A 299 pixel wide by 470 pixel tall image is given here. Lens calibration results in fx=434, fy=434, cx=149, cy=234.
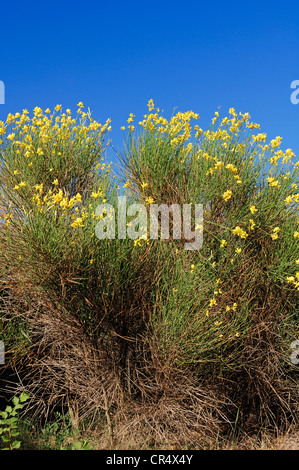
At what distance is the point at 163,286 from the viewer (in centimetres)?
487

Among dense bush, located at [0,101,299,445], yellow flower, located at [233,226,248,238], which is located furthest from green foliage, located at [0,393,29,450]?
yellow flower, located at [233,226,248,238]

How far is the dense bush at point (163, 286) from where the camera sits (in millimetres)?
4512

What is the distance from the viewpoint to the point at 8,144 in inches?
242

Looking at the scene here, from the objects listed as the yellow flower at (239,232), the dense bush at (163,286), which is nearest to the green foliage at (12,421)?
the dense bush at (163,286)

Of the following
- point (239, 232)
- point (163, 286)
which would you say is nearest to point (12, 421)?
point (163, 286)

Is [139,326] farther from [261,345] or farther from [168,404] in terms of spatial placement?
[261,345]

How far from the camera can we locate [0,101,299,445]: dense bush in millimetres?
4512

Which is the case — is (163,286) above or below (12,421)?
above

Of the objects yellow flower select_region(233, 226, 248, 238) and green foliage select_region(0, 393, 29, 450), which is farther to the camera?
yellow flower select_region(233, 226, 248, 238)

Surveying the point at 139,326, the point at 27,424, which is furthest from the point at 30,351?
the point at 139,326

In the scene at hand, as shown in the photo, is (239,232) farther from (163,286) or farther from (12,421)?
(12,421)

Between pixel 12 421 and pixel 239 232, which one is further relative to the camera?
pixel 239 232

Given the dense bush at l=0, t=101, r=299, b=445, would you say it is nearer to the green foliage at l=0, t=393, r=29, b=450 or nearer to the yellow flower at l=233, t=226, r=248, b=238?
the yellow flower at l=233, t=226, r=248, b=238

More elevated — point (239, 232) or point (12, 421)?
point (239, 232)
